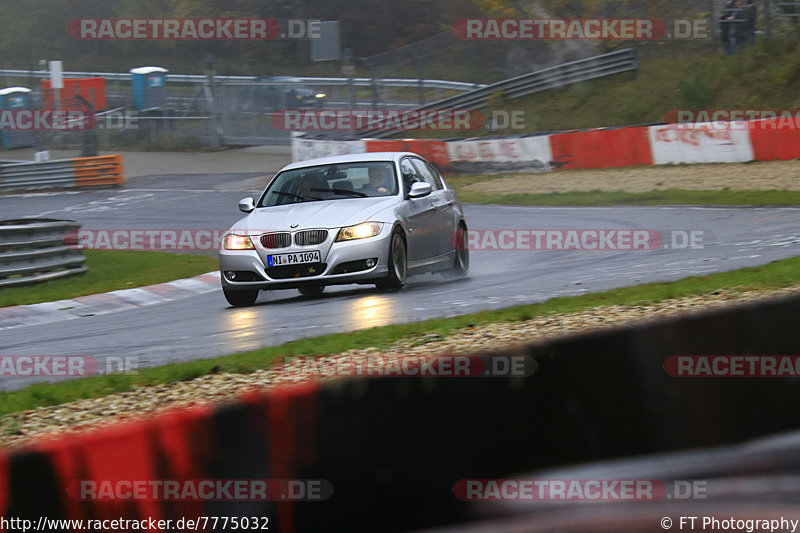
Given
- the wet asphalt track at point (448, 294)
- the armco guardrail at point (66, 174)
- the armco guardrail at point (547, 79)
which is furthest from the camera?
the armco guardrail at point (547, 79)

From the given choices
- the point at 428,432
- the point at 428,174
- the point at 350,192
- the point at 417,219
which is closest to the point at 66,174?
the point at 428,174

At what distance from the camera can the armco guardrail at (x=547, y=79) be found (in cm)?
3284

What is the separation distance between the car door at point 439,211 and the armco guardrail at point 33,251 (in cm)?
567

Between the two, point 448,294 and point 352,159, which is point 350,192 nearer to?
point 352,159

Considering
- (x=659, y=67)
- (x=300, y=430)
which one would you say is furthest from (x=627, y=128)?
(x=300, y=430)

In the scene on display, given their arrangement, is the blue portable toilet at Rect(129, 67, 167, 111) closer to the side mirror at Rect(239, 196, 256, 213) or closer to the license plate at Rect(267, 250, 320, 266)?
the side mirror at Rect(239, 196, 256, 213)

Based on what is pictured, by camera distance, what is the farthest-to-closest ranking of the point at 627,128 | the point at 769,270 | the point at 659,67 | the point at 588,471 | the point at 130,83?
the point at 130,83 → the point at 659,67 → the point at 627,128 → the point at 769,270 → the point at 588,471

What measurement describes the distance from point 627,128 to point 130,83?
91.1ft

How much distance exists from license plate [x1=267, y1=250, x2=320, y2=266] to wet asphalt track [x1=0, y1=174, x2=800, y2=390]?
44 cm

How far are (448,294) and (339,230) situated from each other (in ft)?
3.98

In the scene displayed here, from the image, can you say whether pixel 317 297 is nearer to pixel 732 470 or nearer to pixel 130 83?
pixel 732 470

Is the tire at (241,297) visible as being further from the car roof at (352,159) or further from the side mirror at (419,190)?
the side mirror at (419,190)

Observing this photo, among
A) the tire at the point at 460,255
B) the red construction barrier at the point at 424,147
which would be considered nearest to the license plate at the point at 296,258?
the tire at the point at 460,255

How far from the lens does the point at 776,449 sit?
5.56m
